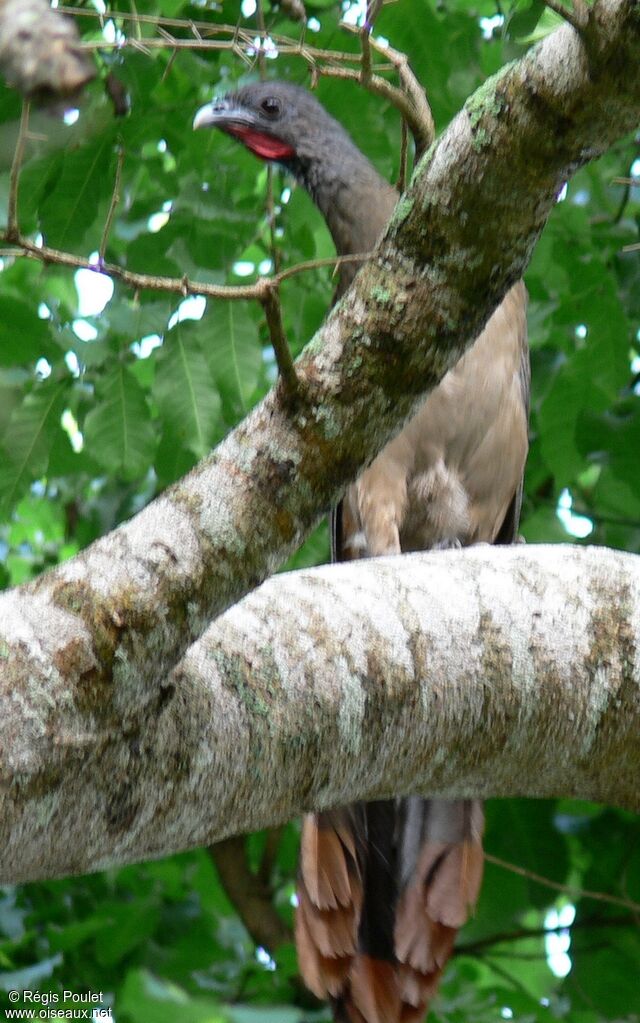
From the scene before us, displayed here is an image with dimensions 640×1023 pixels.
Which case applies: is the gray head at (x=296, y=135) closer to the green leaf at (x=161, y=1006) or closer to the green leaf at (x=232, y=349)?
the green leaf at (x=232, y=349)

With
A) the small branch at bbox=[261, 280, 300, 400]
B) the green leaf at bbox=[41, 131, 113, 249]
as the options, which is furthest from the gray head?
the small branch at bbox=[261, 280, 300, 400]

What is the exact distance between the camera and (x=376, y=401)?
1.81m

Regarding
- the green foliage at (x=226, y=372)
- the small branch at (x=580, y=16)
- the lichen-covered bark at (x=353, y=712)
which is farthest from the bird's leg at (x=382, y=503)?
the small branch at (x=580, y=16)

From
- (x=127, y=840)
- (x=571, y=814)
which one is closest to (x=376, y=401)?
(x=127, y=840)

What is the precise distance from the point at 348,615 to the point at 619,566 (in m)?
0.60

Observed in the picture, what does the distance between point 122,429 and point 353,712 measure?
4.13 feet

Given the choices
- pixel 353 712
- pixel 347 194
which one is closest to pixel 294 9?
→ pixel 347 194

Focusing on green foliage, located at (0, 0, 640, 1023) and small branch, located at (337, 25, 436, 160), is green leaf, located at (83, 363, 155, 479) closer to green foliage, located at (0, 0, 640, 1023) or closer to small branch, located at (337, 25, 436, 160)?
green foliage, located at (0, 0, 640, 1023)

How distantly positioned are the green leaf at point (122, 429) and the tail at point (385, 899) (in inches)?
38.1

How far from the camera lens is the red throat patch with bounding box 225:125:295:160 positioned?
3.99m

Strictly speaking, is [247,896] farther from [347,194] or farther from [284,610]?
[284,610]

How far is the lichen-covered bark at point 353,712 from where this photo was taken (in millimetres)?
1752

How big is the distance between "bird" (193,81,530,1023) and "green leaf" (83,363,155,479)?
619 mm

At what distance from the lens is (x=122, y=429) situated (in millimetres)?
3090
